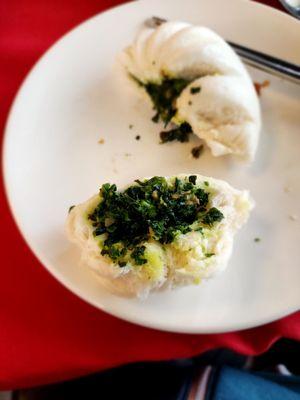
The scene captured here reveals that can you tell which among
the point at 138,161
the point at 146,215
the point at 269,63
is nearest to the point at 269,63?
the point at 269,63

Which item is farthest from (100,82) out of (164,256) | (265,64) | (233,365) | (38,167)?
(233,365)

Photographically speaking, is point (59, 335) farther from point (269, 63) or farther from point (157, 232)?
point (269, 63)

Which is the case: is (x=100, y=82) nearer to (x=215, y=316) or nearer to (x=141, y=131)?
(x=141, y=131)

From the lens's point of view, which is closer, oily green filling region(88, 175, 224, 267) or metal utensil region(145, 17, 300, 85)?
oily green filling region(88, 175, 224, 267)

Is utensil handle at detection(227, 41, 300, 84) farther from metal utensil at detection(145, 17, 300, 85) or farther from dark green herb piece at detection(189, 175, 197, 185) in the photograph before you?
dark green herb piece at detection(189, 175, 197, 185)

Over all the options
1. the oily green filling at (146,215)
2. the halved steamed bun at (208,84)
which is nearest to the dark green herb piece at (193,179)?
the oily green filling at (146,215)

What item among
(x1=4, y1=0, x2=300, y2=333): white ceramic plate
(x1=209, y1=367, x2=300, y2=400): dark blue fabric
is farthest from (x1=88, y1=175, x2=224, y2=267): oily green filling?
(x1=209, y1=367, x2=300, y2=400): dark blue fabric
